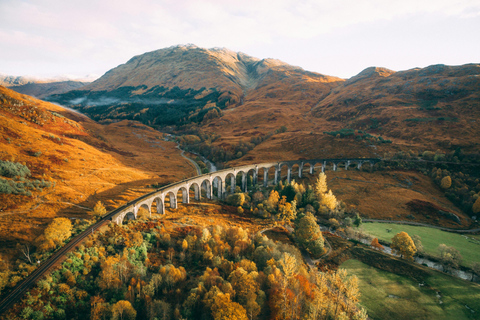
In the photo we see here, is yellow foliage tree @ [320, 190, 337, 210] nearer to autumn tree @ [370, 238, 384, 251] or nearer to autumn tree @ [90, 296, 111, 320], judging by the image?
autumn tree @ [370, 238, 384, 251]

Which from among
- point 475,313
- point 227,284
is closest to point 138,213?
point 227,284

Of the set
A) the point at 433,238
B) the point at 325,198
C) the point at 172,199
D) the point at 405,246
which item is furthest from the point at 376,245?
the point at 172,199

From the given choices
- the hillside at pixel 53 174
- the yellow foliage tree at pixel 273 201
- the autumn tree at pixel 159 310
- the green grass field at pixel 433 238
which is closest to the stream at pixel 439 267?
the green grass field at pixel 433 238

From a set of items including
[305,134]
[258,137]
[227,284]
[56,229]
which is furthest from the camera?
[258,137]

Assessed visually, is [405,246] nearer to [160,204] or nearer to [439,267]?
[439,267]

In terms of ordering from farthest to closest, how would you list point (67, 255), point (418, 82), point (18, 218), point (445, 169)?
point (418, 82) → point (445, 169) → point (18, 218) → point (67, 255)

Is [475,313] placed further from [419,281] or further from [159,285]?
[159,285]

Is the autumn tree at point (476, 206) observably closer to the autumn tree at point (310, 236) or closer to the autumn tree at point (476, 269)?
the autumn tree at point (476, 269)
